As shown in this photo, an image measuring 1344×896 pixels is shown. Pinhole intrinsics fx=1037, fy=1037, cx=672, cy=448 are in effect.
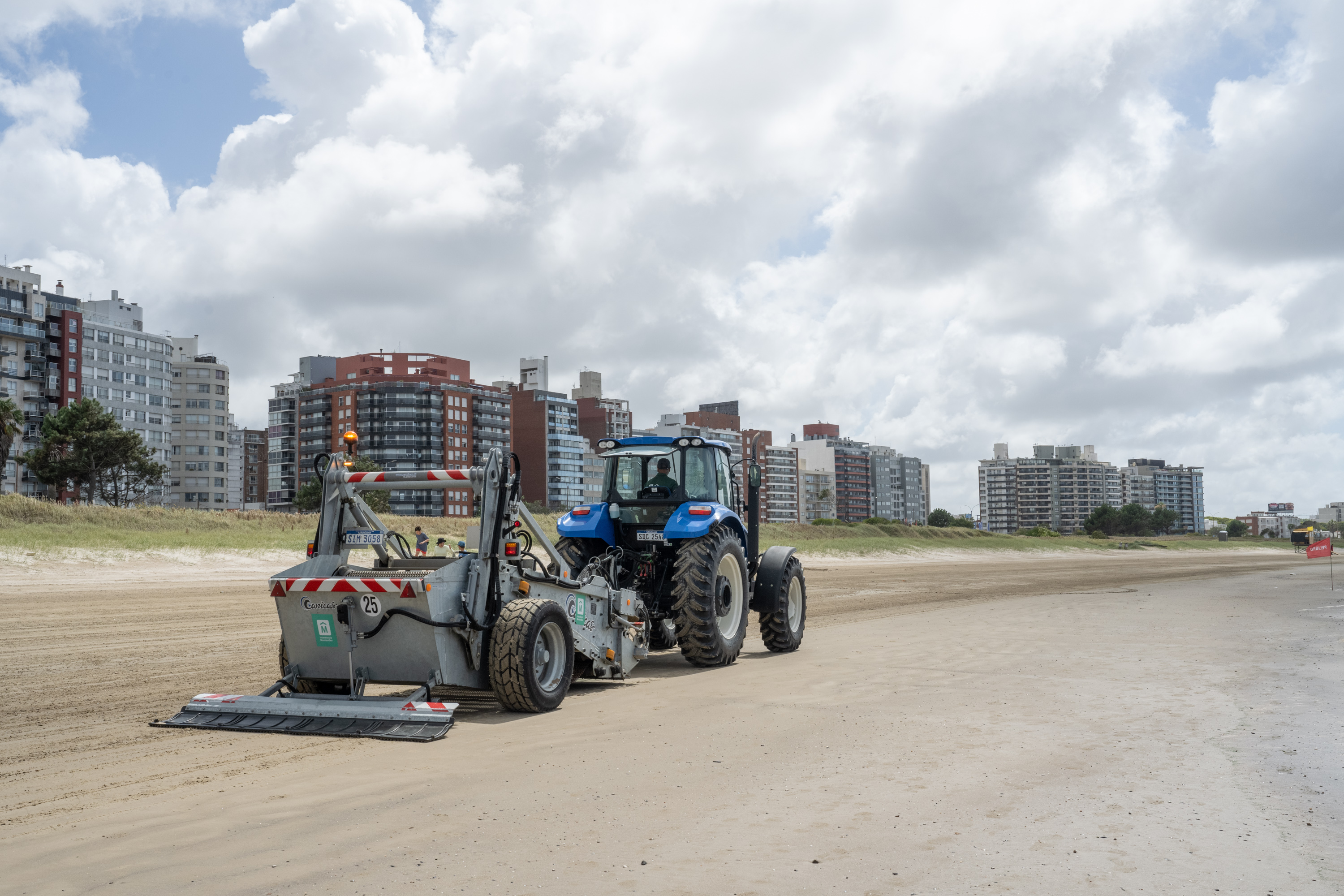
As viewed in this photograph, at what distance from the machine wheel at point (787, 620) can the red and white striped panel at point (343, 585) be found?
18.8 ft

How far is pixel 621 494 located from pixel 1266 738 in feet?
21.8

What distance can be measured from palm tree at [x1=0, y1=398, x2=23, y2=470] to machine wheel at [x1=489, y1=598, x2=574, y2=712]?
64464mm

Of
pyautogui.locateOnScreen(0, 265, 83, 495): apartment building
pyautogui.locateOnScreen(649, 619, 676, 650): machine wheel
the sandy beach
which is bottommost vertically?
the sandy beach

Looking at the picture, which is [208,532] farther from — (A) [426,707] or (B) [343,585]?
(A) [426,707]

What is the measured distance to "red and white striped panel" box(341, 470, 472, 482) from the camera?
8.77 metres

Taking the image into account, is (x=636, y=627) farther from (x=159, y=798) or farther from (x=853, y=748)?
(x=159, y=798)

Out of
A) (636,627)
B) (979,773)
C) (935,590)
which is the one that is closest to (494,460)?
(636,627)

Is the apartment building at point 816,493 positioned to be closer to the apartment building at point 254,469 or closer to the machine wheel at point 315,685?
the apartment building at point 254,469

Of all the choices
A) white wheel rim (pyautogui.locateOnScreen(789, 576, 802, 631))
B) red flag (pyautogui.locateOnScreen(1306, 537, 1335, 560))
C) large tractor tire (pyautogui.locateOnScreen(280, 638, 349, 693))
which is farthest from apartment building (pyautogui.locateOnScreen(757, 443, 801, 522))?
large tractor tire (pyautogui.locateOnScreen(280, 638, 349, 693))

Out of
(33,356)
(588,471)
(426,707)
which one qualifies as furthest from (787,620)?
(588,471)

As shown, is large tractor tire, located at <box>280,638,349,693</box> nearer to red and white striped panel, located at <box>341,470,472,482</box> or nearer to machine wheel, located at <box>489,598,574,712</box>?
machine wheel, located at <box>489,598,574,712</box>

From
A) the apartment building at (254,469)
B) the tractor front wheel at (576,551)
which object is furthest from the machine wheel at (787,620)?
the apartment building at (254,469)

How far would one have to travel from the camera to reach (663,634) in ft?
35.9

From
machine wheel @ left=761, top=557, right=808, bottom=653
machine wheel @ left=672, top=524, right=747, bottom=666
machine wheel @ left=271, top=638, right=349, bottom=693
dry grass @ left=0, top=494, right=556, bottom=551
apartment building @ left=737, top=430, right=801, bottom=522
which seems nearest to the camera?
machine wheel @ left=271, top=638, right=349, bottom=693
